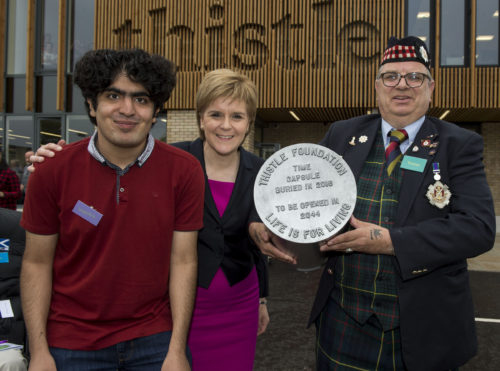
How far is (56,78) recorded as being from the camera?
14031 millimetres

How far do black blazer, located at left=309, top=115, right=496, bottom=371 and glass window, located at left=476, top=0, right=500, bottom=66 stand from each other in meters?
12.4

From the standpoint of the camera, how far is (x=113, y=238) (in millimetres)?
1599

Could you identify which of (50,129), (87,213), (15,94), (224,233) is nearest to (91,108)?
(87,213)

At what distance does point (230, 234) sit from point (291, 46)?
35.3ft

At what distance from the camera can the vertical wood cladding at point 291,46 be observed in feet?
38.2

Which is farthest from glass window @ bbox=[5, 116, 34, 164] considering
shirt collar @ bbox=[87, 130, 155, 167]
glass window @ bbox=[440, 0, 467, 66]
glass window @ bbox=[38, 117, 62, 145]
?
shirt collar @ bbox=[87, 130, 155, 167]

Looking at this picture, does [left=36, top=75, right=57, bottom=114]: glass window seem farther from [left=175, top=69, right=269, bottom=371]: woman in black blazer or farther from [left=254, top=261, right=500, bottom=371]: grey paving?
[left=175, top=69, right=269, bottom=371]: woman in black blazer

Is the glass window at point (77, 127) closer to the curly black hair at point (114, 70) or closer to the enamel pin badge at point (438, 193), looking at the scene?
the curly black hair at point (114, 70)

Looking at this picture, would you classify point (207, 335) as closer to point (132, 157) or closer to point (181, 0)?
point (132, 157)

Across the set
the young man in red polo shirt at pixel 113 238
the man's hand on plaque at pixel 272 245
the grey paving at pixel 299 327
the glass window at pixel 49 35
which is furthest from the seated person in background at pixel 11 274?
the glass window at pixel 49 35

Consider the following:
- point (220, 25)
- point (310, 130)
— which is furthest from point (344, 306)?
point (310, 130)

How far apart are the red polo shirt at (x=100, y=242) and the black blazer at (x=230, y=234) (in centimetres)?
39

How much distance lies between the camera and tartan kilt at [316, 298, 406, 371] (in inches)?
71.1

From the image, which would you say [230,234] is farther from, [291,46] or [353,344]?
[291,46]
